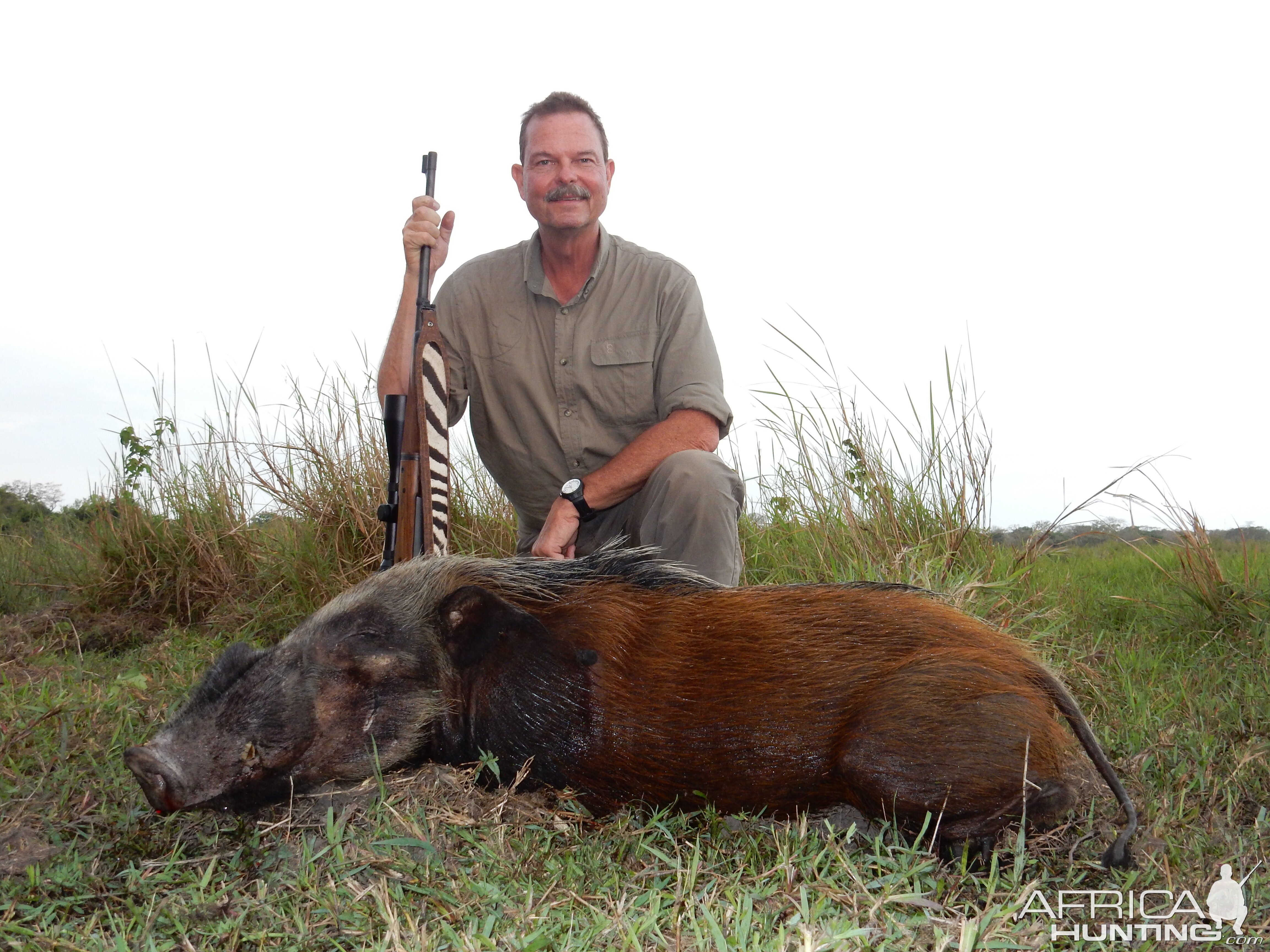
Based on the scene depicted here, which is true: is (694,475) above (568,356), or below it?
below

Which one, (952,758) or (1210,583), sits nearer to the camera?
(952,758)

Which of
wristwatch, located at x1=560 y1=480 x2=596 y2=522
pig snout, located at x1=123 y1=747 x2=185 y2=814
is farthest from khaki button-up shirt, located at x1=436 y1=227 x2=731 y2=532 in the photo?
pig snout, located at x1=123 y1=747 x2=185 y2=814

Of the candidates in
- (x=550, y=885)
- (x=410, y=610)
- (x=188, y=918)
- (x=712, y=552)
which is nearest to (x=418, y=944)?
(x=550, y=885)

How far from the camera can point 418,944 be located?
80.3 inches

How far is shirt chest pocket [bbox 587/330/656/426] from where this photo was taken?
5.09m

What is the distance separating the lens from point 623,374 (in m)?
5.09

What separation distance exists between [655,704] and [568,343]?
2717 millimetres

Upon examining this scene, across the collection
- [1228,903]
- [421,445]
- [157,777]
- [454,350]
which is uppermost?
[454,350]

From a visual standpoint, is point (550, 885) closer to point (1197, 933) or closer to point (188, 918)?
point (188, 918)

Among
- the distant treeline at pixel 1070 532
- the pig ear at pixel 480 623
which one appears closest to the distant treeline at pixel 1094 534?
the distant treeline at pixel 1070 532

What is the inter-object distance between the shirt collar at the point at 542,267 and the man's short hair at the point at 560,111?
0.52 m

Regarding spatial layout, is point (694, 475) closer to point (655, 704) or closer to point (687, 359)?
point (687, 359)

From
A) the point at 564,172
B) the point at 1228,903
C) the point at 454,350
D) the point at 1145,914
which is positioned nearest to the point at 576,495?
the point at 454,350

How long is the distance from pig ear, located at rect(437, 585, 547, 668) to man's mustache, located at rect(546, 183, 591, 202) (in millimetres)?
2719
